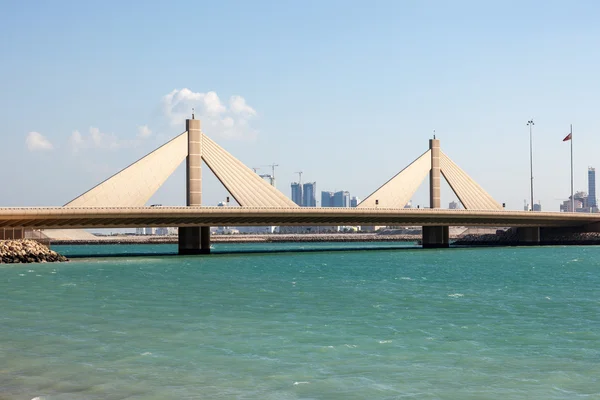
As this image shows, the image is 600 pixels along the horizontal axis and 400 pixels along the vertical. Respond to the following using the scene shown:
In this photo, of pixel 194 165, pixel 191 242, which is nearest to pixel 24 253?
pixel 194 165

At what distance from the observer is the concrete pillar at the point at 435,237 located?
108m

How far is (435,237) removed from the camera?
108125 mm

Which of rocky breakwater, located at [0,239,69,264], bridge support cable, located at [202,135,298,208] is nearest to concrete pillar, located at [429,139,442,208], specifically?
bridge support cable, located at [202,135,298,208]

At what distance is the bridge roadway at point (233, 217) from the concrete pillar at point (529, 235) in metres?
16.0

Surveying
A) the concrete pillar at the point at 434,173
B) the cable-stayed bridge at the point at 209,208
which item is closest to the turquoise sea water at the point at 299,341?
the cable-stayed bridge at the point at 209,208

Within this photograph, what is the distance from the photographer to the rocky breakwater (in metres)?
63.3

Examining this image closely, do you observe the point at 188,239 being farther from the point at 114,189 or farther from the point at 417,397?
the point at 417,397

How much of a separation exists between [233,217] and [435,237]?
39.8 metres

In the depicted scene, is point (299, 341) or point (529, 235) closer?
point (299, 341)

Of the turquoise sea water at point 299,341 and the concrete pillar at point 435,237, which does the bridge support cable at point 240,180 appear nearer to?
the concrete pillar at point 435,237

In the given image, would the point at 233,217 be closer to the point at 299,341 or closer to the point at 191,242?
the point at 191,242

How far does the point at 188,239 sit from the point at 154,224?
10.2 m

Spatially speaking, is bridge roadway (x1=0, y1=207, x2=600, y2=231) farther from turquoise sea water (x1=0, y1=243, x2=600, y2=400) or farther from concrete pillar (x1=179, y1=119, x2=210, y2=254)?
turquoise sea water (x1=0, y1=243, x2=600, y2=400)

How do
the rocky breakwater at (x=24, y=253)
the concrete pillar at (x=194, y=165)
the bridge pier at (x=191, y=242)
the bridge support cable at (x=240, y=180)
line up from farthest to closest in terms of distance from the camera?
the bridge pier at (x=191, y=242), the concrete pillar at (x=194, y=165), the bridge support cable at (x=240, y=180), the rocky breakwater at (x=24, y=253)
